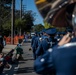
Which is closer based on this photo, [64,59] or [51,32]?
[64,59]

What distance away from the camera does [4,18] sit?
192ft

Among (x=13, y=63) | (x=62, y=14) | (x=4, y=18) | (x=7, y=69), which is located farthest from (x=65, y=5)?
(x=4, y=18)

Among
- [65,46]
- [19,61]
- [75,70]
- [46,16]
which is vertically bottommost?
[19,61]

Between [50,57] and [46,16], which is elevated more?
[46,16]

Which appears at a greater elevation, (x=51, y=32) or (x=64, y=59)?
(x=64, y=59)

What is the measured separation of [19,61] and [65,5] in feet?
54.8

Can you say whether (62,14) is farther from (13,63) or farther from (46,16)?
(13,63)

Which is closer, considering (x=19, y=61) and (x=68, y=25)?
(x=68, y=25)

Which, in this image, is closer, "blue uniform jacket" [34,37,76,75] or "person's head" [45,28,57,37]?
"blue uniform jacket" [34,37,76,75]

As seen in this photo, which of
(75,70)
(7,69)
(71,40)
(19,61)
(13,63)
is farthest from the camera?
(19,61)

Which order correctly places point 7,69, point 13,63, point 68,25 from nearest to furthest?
point 68,25
point 7,69
point 13,63

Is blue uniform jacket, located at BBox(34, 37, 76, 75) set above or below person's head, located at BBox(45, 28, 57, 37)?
above

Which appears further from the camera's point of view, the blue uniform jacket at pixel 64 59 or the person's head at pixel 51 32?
the person's head at pixel 51 32

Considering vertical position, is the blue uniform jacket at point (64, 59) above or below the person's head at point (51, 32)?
above
